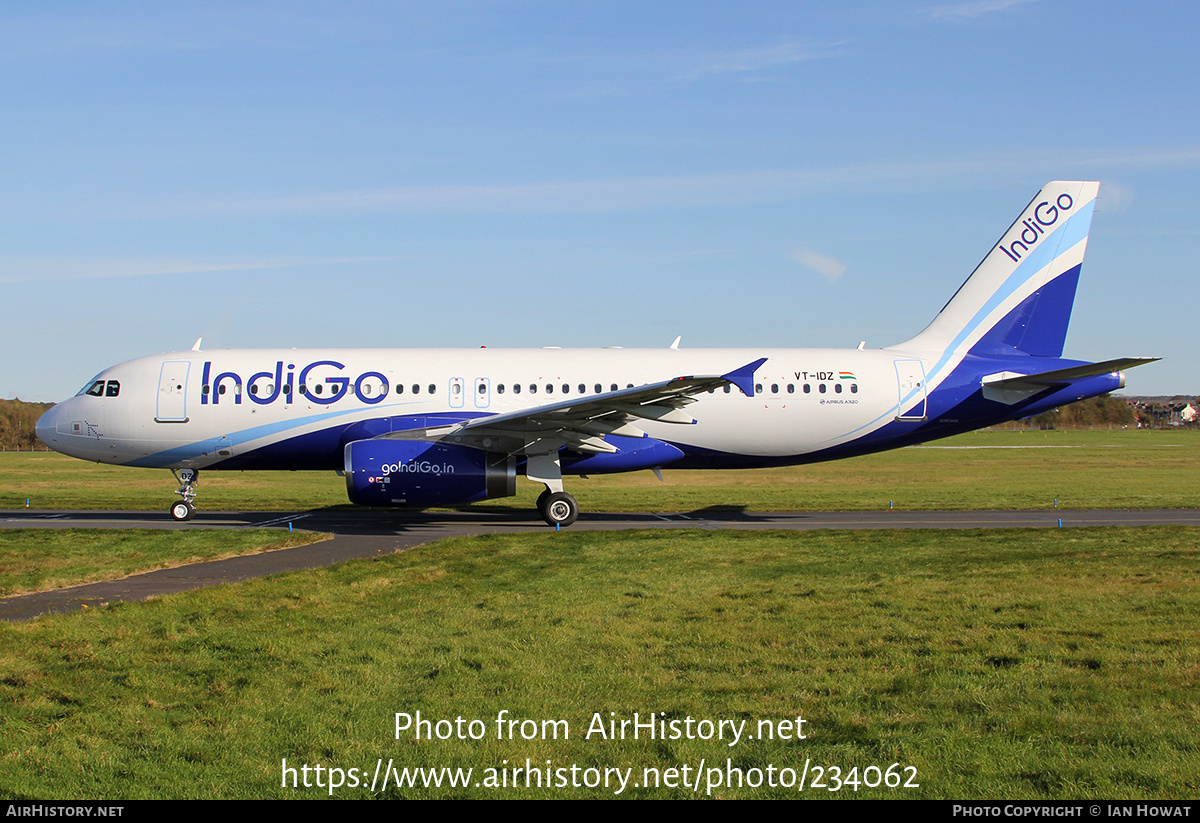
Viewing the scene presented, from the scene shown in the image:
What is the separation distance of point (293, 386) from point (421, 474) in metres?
4.71

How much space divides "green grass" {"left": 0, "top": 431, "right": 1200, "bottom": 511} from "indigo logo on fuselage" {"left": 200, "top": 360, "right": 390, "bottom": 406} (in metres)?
5.32

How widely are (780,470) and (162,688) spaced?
3709cm

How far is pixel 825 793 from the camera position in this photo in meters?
5.69

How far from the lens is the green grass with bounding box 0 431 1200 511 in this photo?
2867 centimetres

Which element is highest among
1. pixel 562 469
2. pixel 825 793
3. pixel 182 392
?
pixel 182 392

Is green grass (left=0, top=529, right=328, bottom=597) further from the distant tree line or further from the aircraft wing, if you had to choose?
the distant tree line

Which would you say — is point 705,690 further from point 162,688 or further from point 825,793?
point 162,688

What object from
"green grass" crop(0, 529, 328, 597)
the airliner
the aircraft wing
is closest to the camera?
"green grass" crop(0, 529, 328, 597)

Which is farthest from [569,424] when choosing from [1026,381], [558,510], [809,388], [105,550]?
[1026,381]

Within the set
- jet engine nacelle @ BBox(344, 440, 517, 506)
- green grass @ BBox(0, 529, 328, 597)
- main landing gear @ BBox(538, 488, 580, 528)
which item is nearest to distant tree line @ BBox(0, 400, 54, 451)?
green grass @ BBox(0, 529, 328, 597)

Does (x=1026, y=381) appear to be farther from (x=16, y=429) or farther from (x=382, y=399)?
(x=16, y=429)

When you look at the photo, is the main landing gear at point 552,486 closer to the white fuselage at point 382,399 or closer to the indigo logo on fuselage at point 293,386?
the white fuselage at point 382,399

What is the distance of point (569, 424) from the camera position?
21281 millimetres

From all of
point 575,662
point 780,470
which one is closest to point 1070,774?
point 575,662
